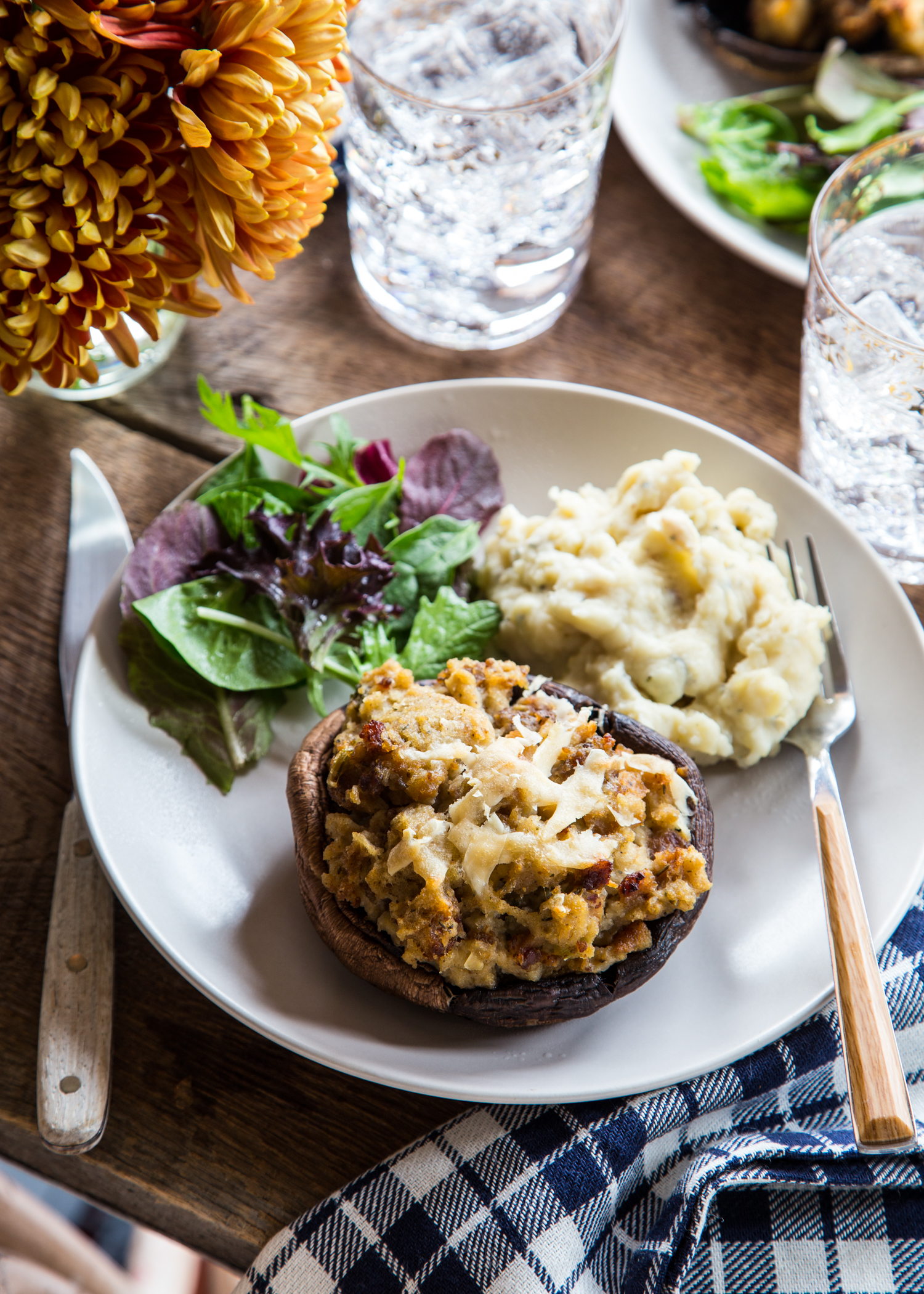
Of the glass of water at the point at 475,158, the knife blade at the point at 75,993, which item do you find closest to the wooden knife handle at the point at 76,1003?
the knife blade at the point at 75,993

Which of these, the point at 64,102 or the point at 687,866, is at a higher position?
the point at 64,102

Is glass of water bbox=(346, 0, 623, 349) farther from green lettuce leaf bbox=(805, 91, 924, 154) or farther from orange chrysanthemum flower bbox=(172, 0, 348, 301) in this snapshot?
green lettuce leaf bbox=(805, 91, 924, 154)

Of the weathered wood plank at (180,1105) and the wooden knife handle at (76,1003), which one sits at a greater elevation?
the wooden knife handle at (76,1003)

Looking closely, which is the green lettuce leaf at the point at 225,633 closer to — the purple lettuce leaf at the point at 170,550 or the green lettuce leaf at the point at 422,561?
the purple lettuce leaf at the point at 170,550

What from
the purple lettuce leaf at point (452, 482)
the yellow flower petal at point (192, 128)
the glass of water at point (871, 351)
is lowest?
the purple lettuce leaf at point (452, 482)

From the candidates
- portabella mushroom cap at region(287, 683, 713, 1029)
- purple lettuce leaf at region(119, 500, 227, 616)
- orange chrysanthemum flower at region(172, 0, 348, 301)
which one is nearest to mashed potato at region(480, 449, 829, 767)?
portabella mushroom cap at region(287, 683, 713, 1029)

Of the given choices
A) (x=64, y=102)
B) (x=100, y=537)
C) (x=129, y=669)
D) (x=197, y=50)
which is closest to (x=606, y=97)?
(x=197, y=50)

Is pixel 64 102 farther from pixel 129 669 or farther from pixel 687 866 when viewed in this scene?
pixel 687 866
